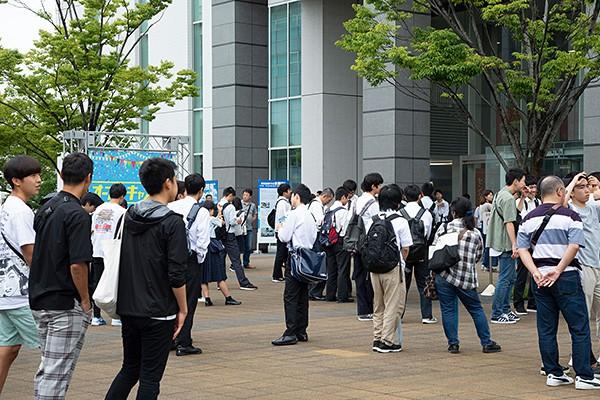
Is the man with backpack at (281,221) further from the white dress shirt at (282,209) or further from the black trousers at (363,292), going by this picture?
the black trousers at (363,292)

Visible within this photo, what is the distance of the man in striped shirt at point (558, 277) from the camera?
867 cm

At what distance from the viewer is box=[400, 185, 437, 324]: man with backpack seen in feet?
42.7

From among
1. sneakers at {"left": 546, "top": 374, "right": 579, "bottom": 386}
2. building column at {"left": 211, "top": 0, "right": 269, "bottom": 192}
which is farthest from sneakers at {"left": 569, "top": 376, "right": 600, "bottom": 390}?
building column at {"left": 211, "top": 0, "right": 269, "bottom": 192}

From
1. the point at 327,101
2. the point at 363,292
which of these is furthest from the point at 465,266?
the point at 327,101

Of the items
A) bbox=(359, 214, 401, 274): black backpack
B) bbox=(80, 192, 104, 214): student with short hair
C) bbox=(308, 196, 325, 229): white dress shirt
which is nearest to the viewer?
Result: bbox=(359, 214, 401, 274): black backpack

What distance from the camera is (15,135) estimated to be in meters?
29.1

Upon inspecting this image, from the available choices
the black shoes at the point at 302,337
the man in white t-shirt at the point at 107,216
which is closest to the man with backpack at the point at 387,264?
the black shoes at the point at 302,337

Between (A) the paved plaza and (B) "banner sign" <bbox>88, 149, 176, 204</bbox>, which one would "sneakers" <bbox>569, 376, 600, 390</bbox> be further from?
(B) "banner sign" <bbox>88, 149, 176, 204</bbox>

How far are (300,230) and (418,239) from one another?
2.21 metres

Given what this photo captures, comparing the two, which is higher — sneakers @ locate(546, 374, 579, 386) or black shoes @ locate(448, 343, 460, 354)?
Answer: sneakers @ locate(546, 374, 579, 386)

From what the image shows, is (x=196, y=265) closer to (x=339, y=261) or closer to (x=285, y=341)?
(x=285, y=341)

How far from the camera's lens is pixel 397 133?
993 inches

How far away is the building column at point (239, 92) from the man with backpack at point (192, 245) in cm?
1974

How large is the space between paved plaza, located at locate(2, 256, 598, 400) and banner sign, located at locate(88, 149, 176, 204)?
7.62 meters
